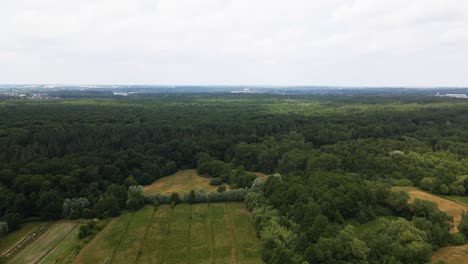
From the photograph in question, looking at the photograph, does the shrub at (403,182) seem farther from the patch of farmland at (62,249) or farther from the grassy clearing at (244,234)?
the patch of farmland at (62,249)

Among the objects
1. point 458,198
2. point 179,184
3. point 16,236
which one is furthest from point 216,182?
point 458,198

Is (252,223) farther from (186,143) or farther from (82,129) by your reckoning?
(82,129)

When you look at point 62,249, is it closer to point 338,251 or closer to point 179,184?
point 179,184

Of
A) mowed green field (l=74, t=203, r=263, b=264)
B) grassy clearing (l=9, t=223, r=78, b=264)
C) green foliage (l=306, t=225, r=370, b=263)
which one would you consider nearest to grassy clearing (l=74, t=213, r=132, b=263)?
mowed green field (l=74, t=203, r=263, b=264)

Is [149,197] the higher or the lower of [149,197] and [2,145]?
the lower

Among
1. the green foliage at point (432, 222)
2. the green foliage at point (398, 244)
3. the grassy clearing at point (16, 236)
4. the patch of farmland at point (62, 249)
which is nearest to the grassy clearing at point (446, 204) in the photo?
the green foliage at point (432, 222)

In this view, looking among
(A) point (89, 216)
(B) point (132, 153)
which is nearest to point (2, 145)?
(B) point (132, 153)

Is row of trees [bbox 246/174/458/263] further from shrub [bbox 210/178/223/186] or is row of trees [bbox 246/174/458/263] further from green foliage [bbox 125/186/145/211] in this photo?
green foliage [bbox 125/186/145/211]
